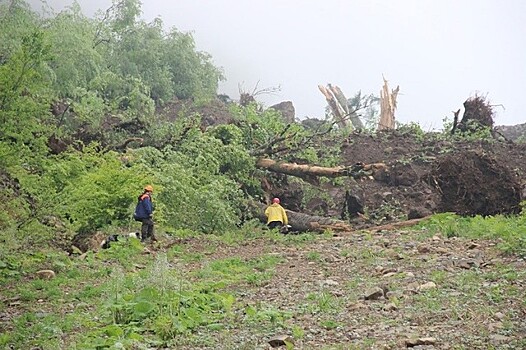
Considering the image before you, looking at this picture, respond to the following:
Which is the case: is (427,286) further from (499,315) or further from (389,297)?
(499,315)

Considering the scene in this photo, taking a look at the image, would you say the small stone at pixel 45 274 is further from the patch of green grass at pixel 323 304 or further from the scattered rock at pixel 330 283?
the patch of green grass at pixel 323 304

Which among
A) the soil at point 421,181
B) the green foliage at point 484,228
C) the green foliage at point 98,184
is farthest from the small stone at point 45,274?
the soil at point 421,181

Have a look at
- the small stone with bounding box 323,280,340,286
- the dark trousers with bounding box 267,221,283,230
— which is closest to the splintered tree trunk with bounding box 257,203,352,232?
the dark trousers with bounding box 267,221,283,230

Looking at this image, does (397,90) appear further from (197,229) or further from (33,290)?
(33,290)

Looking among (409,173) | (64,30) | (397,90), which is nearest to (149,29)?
(64,30)

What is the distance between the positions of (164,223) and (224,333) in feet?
28.5

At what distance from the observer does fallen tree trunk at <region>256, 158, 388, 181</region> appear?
56.8ft

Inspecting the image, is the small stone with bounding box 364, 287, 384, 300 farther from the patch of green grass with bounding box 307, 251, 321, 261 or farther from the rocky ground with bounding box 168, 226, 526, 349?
the patch of green grass with bounding box 307, 251, 321, 261

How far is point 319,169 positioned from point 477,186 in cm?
448

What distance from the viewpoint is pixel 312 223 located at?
15.6 metres

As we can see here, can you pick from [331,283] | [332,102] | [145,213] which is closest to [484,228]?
[331,283]

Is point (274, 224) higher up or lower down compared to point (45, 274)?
higher up

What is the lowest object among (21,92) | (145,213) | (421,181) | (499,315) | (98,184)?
(499,315)

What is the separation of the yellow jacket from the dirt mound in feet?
11.5
